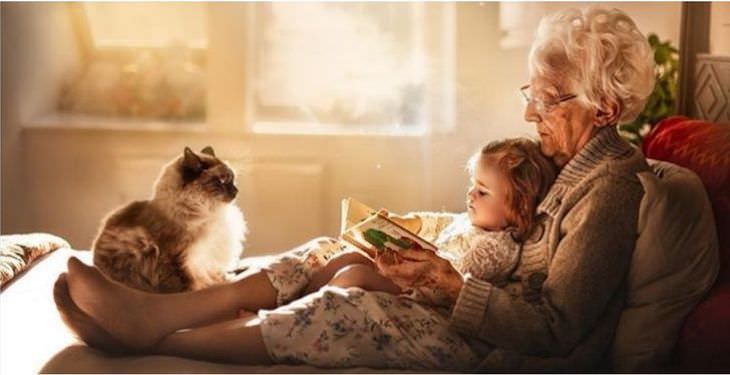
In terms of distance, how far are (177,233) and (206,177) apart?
14 cm

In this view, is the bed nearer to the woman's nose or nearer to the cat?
the cat

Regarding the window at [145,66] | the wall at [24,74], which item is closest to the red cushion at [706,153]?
A: the window at [145,66]

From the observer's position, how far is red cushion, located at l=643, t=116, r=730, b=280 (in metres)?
2.03

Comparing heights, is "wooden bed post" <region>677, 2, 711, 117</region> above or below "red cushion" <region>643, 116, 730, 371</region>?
above

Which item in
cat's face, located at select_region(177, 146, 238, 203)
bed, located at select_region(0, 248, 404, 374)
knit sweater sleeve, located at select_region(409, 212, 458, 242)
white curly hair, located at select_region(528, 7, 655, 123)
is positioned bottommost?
bed, located at select_region(0, 248, 404, 374)

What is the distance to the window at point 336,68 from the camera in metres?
4.04

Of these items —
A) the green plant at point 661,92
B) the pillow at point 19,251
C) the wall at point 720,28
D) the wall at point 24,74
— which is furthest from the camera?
the wall at point 24,74

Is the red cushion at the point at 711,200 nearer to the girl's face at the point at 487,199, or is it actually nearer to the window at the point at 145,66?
the girl's face at the point at 487,199

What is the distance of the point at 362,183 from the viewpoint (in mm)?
3998

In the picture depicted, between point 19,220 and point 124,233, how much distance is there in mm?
2025

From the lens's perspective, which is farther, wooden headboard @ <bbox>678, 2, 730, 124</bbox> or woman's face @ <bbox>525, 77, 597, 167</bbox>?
wooden headboard @ <bbox>678, 2, 730, 124</bbox>

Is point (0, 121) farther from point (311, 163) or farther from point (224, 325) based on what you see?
point (224, 325)

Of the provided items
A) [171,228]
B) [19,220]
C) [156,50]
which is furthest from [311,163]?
[171,228]

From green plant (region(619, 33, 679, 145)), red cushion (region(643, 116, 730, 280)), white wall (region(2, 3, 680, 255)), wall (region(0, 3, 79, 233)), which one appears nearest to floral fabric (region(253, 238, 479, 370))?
red cushion (region(643, 116, 730, 280))
